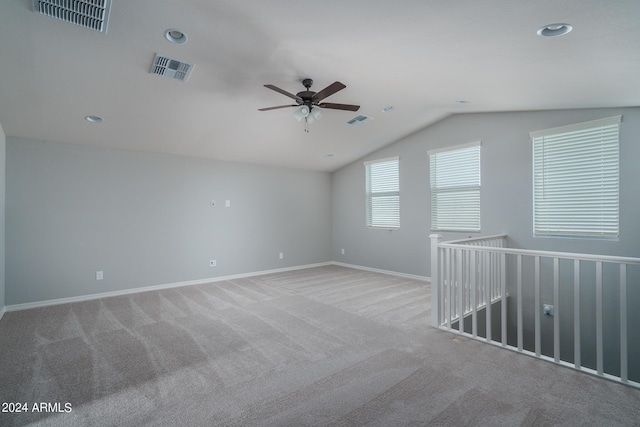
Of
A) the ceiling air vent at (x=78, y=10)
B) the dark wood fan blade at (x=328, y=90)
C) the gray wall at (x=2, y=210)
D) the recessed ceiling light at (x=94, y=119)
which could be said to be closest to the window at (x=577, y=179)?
the dark wood fan blade at (x=328, y=90)

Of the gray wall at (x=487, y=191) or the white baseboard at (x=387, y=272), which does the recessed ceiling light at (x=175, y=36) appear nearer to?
the gray wall at (x=487, y=191)

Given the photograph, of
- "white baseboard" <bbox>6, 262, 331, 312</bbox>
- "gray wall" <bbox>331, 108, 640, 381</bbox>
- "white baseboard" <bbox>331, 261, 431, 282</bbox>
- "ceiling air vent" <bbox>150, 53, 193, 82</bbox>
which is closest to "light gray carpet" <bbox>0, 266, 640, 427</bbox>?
"white baseboard" <bbox>6, 262, 331, 312</bbox>

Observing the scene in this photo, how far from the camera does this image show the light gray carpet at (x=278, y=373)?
196 cm

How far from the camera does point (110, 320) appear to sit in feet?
12.3

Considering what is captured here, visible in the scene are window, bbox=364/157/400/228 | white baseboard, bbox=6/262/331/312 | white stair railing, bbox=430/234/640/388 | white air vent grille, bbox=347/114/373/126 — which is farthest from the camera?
window, bbox=364/157/400/228

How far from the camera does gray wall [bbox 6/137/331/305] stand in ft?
14.1

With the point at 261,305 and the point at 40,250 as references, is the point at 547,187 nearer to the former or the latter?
the point at 261,305

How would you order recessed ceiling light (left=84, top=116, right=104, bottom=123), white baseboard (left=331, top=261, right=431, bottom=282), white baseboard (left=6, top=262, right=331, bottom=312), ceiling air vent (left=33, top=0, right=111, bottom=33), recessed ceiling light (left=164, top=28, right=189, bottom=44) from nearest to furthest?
ceiling air vent (left=33, top=0, right=111, bottom=33) → recessed ceiling light (left=164, top=28, right=189, bottom=44) → recessed ceiling light (left=84, top=116, right=104, bottom=123) → white baseboard (left=6, top=262, right=331, bottom=312) → white baseboard (left=331, top=261, right=431, bottom=282)

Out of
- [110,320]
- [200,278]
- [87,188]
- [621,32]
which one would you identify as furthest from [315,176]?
[621,32]

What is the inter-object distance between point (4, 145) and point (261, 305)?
402cm

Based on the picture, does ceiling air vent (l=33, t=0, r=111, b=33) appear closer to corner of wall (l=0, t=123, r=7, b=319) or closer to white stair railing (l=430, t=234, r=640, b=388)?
corner of wall (l=0, t=123, r=7, b=319)

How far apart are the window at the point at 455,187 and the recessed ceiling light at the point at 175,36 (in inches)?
172

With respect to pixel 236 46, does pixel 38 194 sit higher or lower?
lower

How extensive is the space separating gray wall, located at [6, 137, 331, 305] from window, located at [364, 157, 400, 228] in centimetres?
168
